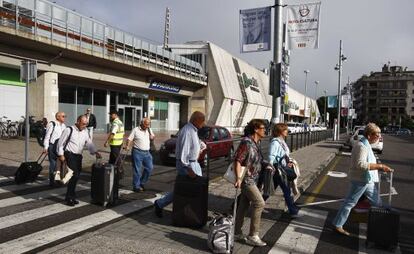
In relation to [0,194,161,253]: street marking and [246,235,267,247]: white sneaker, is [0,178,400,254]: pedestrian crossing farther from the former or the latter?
[246,235,267,247]: white sneaker

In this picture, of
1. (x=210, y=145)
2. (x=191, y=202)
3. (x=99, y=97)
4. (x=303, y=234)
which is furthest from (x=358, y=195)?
(x=99, y=97)

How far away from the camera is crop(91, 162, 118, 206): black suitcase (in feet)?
23.1

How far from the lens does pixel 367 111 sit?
142m

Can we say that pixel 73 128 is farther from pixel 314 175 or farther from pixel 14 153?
pixel 14 153

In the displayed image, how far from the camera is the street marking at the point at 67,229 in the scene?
4934mm

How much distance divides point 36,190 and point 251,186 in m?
5.35

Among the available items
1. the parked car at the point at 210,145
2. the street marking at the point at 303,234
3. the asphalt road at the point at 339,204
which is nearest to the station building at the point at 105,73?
the asphalt road at the point at 339,204

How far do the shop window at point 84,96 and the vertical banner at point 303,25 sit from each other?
69.3 feet

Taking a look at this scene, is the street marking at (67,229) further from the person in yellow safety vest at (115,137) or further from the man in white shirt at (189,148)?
the person in yellow safety vest at (115,137)

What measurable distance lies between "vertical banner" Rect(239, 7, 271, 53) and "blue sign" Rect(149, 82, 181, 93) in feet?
79.8

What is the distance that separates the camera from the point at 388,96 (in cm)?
13938

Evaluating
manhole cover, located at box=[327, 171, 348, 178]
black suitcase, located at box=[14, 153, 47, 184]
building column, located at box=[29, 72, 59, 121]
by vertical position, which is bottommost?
manhole cover, located at box=[327, 171, 348, 178]

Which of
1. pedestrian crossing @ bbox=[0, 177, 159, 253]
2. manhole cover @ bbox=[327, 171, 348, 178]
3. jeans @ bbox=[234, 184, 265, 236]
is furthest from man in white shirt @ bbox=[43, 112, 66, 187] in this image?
manhole cover @ bbox=[327, 171, 348, 178]

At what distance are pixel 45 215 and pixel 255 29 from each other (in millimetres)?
6146
